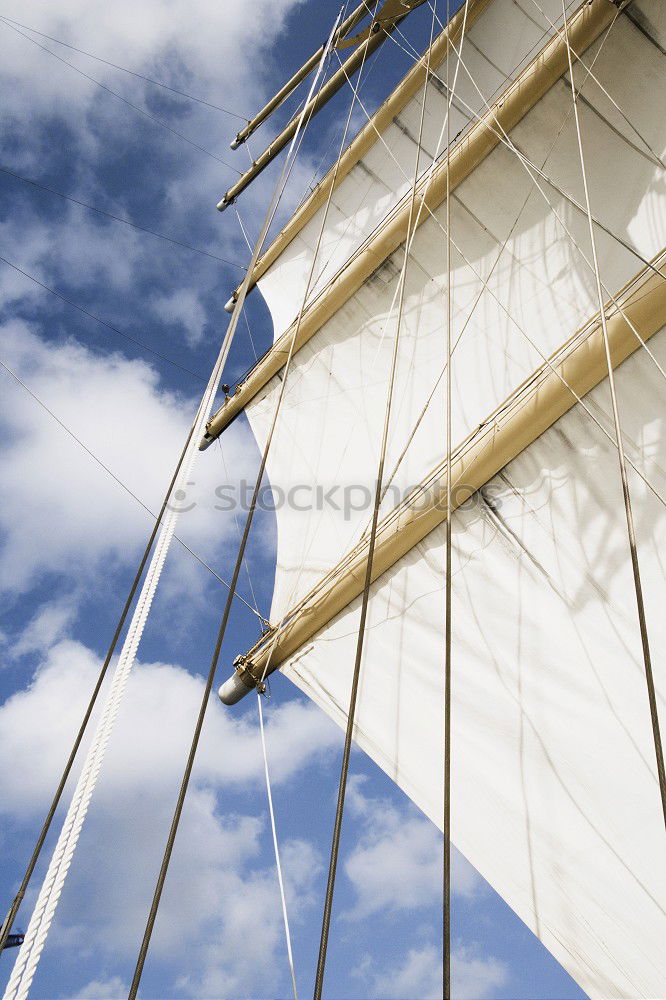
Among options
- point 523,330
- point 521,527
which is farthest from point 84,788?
point 523,330


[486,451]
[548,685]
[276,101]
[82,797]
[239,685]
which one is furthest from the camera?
[276,101]

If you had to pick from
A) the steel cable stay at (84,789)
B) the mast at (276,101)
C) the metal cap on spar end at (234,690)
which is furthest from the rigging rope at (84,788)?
the mast at (276,101)

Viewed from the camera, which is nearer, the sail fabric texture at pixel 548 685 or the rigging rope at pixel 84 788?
the rigging rope at pixel 84 788

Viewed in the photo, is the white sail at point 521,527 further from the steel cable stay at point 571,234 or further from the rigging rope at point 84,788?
the rigging rope at point 84,788

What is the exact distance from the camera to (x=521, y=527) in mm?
Result: 4594

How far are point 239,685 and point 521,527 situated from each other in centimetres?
253

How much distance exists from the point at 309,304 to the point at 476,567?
13.5ft

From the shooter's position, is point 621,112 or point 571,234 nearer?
point 571,234

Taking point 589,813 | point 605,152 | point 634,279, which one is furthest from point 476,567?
point 605,152

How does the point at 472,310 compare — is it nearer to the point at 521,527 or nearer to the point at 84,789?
the point at 521,527

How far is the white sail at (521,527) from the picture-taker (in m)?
3.38

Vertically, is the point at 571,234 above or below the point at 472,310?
above

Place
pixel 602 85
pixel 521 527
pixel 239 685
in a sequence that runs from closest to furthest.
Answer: pixel 521 527 → pixel 239 685 → pixel 602 85

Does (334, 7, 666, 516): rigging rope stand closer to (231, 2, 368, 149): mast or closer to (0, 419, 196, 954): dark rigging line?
(0, 419, 196, 954): dark rigging line
